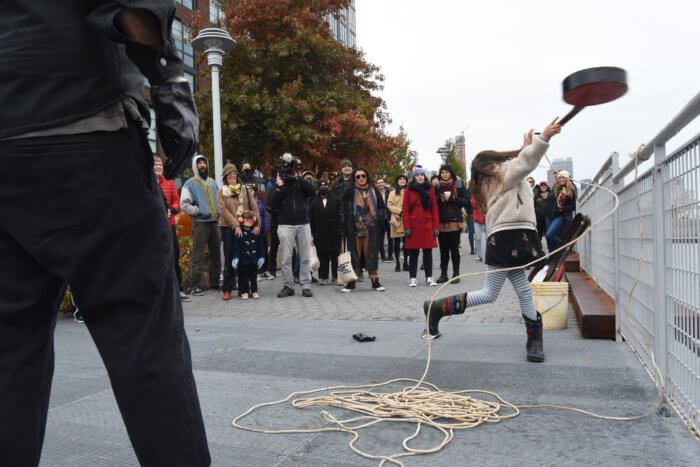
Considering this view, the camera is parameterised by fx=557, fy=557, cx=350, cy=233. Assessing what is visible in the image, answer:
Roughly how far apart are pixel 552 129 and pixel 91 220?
3047mm

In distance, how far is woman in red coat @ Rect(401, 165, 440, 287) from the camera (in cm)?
910

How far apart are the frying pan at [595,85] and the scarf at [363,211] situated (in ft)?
19.9

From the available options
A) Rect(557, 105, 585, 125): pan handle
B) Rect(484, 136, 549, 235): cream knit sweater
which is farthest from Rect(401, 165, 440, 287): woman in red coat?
Rect(557, 105, 585, 125): pan handle

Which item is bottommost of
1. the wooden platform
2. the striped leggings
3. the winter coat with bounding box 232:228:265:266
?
the wooden platform

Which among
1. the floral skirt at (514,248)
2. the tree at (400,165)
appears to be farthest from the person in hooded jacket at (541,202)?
the tree at (400,165)

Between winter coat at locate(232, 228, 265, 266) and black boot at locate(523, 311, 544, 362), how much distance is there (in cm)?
478

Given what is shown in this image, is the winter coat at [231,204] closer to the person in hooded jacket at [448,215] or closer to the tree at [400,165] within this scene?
the person in hooded jacket at [448,215]

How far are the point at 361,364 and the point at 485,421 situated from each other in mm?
1396

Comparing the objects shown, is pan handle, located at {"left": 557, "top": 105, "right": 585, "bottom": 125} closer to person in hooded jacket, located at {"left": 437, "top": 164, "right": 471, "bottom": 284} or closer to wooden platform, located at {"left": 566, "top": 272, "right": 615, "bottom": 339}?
wooden platform, located at {"left": 566, "top": 272, "right": 615, "bottom": 339}

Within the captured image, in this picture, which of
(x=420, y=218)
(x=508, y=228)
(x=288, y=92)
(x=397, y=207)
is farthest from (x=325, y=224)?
(x=288, y=92)

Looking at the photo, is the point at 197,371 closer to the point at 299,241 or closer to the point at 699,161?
the point at 699,161

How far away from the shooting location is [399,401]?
123 inches

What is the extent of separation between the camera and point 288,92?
60.8ft

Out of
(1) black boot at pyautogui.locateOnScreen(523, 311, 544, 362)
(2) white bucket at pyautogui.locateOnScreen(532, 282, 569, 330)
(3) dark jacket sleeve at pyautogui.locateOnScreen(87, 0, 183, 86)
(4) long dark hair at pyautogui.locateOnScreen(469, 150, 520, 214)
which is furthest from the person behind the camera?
(2) white bucket at pyautogui.locateOnScreen(532, 282, 569, 330)
